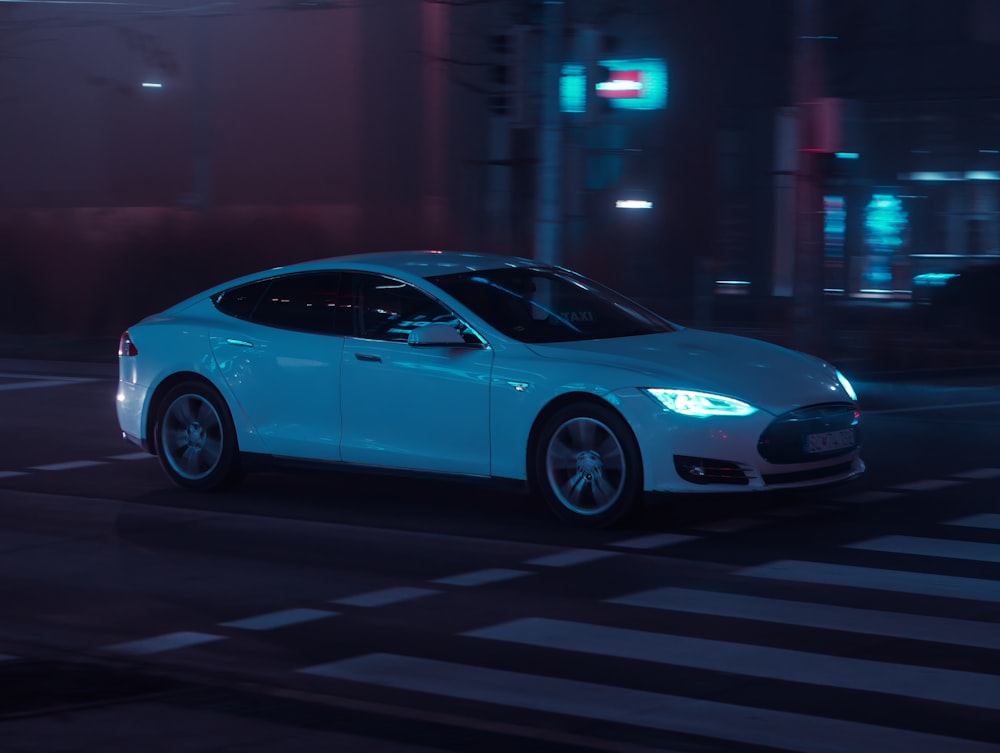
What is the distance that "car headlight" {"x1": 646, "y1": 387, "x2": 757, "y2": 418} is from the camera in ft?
29.5

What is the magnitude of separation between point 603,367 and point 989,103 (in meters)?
24.9

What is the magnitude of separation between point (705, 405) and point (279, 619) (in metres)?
2.77

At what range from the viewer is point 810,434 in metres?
9.29

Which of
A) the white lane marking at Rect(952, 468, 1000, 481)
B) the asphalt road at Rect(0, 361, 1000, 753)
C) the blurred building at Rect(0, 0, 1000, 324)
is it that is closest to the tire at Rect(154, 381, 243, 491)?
the asphalt road at Rect(0, 361, 1000, 753)

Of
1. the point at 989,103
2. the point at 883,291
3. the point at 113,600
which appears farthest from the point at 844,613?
the point at 989,103

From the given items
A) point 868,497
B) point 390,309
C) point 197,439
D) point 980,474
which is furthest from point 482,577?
point 980,474

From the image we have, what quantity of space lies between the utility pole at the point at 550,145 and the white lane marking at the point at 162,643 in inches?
364

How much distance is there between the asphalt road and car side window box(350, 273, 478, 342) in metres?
1.08

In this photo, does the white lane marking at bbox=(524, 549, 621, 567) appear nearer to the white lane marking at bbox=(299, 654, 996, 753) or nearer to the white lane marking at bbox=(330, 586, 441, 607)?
the white lane marking at bbox=(330, 586, 441, 607)

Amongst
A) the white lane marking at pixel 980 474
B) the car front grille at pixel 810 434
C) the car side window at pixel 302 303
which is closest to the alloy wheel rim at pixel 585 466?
the car front grille at pixel 810 434

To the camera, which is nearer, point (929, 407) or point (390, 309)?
point (390, 309)

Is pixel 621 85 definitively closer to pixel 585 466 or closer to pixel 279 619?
pixel 585 466

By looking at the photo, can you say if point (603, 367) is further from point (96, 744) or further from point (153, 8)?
point (153, 8)

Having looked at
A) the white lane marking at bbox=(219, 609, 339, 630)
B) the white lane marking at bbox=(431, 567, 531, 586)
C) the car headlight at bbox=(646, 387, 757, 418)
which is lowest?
the white lane marking at bbox=(219, 609, 339, 630)
